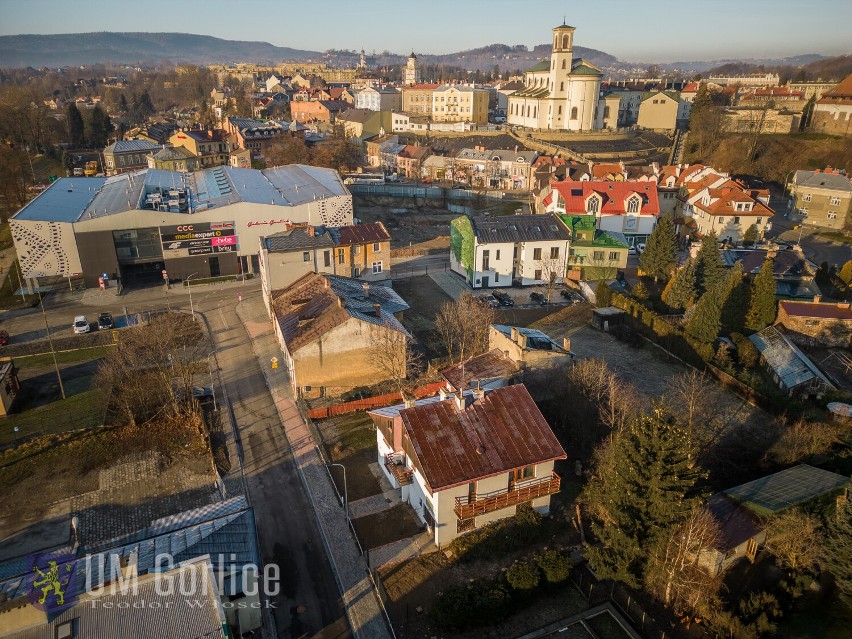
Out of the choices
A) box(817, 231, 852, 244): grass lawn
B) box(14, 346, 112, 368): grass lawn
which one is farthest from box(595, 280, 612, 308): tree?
box(14, 346, 112, 368): grass lawn

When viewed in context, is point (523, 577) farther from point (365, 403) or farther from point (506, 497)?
point (365, 403)

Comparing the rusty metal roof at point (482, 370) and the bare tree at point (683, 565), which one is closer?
the bare tree at point (683, 565)

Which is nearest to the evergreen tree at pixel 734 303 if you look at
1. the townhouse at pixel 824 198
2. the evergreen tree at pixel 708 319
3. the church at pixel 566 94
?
the evergreen tree at pixel 708 319

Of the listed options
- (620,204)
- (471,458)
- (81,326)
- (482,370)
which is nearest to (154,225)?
(81,326)

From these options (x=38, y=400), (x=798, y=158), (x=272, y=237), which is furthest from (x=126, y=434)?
(x=798, y=158)

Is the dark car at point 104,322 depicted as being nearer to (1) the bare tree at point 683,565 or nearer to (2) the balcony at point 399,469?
(2) the balcony at point 399,469

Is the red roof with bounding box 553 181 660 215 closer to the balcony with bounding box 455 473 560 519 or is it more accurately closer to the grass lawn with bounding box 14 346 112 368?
the balcony with bounding box 455 473 560 519
